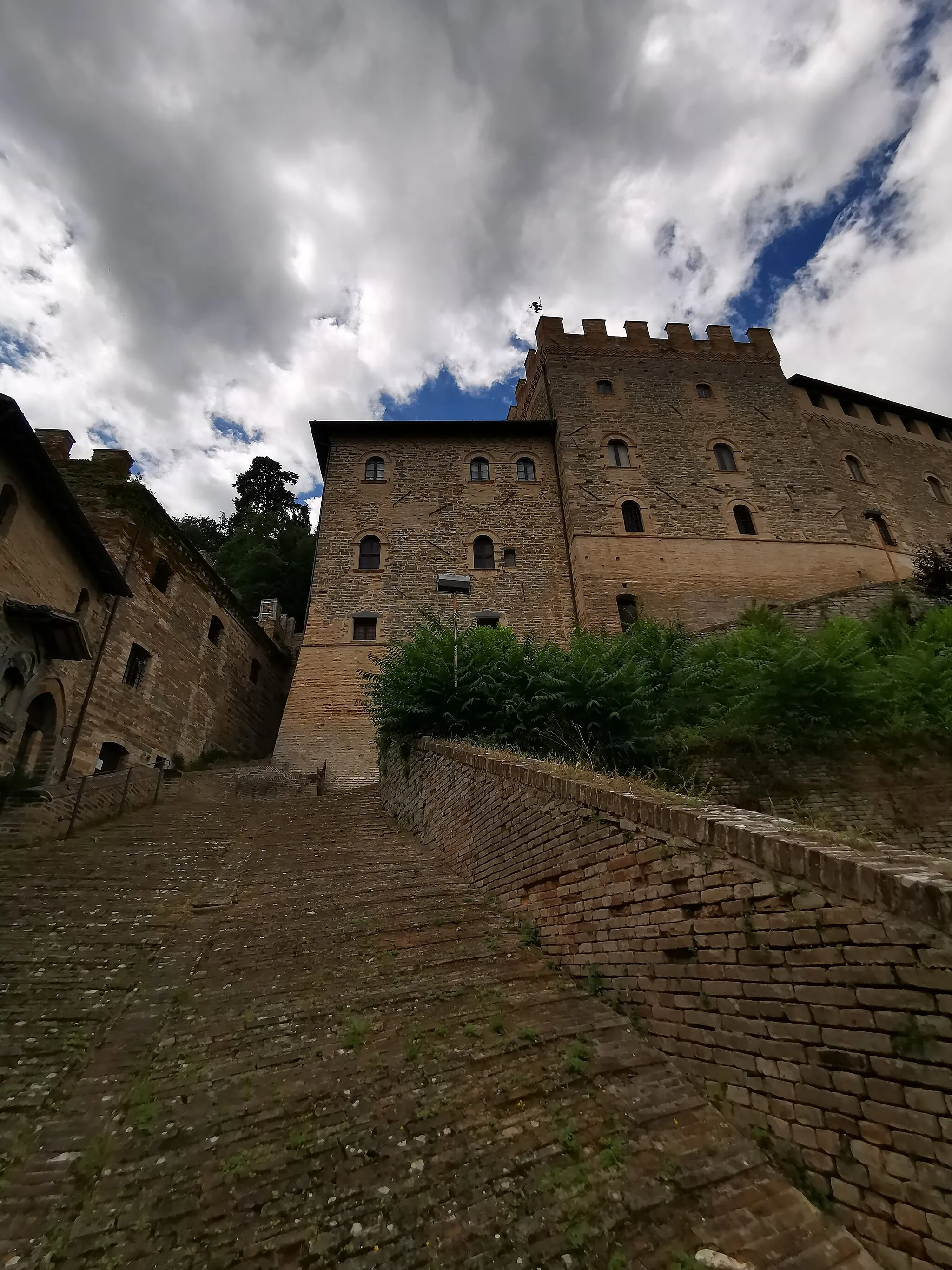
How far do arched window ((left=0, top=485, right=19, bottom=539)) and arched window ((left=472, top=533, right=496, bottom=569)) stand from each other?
1179 cm

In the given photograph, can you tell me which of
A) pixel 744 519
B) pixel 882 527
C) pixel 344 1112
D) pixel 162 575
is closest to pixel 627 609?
pixel 744 519

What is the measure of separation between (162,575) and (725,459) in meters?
18.5

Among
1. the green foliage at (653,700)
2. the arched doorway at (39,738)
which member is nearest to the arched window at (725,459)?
the green foliage at (653,700)

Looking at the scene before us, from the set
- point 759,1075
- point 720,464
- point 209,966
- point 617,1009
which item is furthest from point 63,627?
point 720,464

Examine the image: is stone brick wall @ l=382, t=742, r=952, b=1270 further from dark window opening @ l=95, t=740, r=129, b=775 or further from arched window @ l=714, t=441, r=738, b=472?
arched window @ l=714, t=441, r=738, b=472

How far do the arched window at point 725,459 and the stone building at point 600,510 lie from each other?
0.27 feet

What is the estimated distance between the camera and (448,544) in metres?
18.8

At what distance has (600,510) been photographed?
18.9 metres

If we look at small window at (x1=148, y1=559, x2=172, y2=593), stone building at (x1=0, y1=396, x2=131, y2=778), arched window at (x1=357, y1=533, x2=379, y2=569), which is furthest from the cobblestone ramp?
arched window at (x1=357, y1=533, x2=379, y2=569)

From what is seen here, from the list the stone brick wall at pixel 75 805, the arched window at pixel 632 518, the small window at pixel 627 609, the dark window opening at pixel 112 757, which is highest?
the arched window at pixel 632 518

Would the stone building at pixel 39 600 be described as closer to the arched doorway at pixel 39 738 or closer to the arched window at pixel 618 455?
the arched doorway at pixel 39 738

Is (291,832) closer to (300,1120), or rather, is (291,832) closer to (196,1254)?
(300,1120)

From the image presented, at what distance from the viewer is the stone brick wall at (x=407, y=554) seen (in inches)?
Answer: 613

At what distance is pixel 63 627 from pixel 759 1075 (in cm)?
1083
